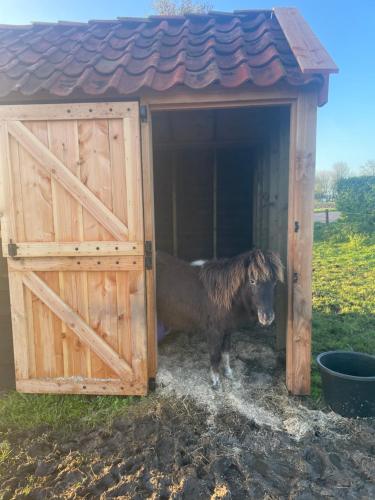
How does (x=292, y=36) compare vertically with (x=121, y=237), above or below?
above

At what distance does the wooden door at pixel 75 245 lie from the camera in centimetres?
277

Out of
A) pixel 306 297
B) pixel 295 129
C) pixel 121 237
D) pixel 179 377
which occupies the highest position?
pixel 295 129

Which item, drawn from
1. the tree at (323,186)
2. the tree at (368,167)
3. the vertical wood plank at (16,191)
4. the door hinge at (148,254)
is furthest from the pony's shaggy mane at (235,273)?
the tree at (323,186)

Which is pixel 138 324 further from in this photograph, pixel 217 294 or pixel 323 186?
pixel 323 186

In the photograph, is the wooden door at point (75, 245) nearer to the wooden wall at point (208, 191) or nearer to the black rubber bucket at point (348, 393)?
the black rubber bucket at point (348, 393)

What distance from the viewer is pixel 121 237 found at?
9.27 feet

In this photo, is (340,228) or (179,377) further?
(340,228)

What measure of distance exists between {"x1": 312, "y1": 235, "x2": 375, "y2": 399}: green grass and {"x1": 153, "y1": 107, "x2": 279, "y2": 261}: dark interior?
1.65 m

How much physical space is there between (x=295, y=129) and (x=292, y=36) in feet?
2.76

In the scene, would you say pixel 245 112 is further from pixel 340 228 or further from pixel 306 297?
pixel 340 228

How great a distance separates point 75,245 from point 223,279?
1364 mm

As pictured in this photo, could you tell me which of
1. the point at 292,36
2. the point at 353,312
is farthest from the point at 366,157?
the point at 292,36

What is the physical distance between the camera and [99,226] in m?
2.83

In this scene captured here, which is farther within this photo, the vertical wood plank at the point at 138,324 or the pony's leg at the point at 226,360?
the pony's leg at the point at 226,360
